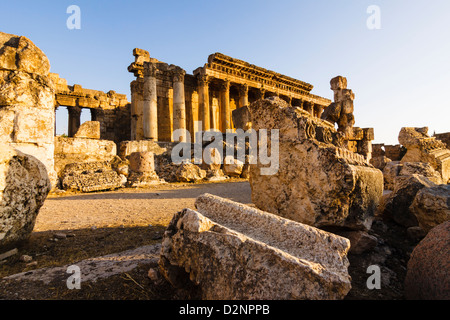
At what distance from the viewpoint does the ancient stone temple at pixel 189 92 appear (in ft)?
52.3

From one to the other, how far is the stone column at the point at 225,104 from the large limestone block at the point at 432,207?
1780 cm

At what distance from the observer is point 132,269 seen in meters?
1.98

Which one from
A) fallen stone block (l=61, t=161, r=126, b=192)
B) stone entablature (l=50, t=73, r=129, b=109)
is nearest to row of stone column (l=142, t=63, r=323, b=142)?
stone entablature (l=50, t=73, r=129, b=109)

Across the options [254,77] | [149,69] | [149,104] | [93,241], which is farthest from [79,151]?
[254,77]

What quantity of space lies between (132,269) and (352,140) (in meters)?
14.0

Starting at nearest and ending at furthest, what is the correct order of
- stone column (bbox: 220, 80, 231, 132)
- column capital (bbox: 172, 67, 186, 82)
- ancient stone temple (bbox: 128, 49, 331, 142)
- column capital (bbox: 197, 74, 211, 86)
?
ancient stone temple (bbox: 128, 49, 331, 142)
column capital (bbox: 172, 67, 186, 82)
column capital (bbox: 197, 74, 211, 86)
stone column (bbox: 220, 80, 231, 132)

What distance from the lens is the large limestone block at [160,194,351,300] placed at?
4.05 ft

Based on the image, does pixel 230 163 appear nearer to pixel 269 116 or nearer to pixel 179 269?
pixel 269 116

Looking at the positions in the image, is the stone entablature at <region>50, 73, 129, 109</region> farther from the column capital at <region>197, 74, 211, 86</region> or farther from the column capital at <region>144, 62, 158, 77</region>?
the column capital at <region>197, 74, 211, 86</region>

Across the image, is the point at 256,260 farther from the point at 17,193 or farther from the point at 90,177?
the point at 90,177

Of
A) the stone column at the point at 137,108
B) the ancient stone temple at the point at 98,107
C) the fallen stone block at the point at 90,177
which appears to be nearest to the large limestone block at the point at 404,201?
the fallen stone block at the point at 90,177

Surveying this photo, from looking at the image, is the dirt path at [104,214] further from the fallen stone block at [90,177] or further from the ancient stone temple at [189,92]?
the ancient stone temple at [189,92]

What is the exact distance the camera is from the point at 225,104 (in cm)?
2038

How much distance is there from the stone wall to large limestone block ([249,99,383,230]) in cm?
512
